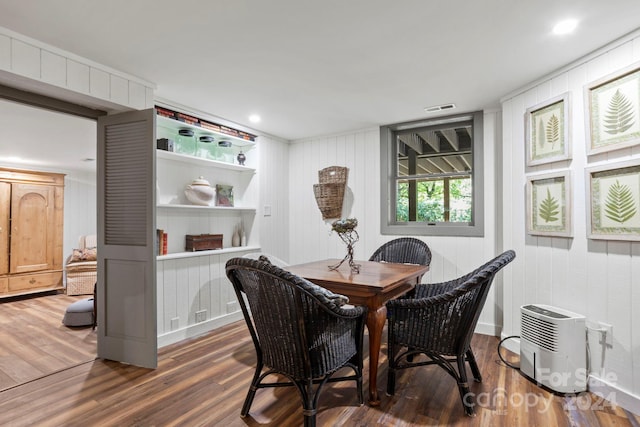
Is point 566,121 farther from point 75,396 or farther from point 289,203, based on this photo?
point 75,396

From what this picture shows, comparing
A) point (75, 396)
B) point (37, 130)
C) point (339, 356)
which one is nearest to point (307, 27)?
point (339, 356)

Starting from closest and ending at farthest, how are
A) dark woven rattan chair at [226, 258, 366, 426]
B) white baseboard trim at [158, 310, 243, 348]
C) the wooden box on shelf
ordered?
dark woven rattan chair at [226, 258, 366, 426] → white baseboard trim at [158, 310, 243, 348] → the wooden box on shelf

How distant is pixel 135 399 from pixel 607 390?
3.15 m

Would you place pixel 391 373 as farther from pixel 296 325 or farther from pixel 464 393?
pixel 296 325

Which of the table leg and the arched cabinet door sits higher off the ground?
the arched cabinet door

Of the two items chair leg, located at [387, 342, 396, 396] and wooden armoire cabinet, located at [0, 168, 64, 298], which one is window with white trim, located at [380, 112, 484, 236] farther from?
wooden armoire cabinet, located at [0, 168, 64, 298]

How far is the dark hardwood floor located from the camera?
269 cm

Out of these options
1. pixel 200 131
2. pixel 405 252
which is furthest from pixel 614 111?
pixel 200 131

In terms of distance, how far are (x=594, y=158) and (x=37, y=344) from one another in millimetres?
5099

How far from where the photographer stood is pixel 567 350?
232 cm

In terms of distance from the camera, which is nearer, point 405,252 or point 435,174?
point 405,252

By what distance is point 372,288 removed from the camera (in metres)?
2.14

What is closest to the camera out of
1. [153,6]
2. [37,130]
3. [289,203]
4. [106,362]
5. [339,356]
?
[153,6]

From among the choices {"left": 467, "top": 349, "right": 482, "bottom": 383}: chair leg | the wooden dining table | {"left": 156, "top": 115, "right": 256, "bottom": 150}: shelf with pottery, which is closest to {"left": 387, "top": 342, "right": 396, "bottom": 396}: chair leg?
the wooden dining table
